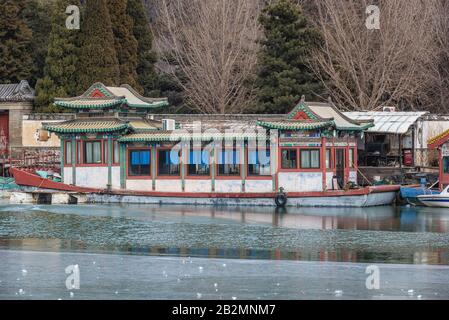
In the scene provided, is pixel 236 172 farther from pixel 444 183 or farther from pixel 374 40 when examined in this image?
pixel 374 40

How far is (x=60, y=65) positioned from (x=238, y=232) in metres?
28.6

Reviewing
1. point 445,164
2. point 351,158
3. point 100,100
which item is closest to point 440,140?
point 445,164

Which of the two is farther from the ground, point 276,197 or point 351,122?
point 351,122

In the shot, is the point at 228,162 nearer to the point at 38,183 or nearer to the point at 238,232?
the point at 38,183

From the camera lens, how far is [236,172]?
48.2 metres

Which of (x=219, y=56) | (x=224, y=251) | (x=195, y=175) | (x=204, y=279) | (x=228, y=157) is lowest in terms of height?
(x=204, y=279)

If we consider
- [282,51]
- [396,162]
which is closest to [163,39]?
[282,51]

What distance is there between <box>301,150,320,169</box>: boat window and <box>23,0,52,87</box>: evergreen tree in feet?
87.4

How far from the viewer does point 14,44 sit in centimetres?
6644

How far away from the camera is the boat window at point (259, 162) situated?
156ft

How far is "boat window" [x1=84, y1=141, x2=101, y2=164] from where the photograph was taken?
4956cm

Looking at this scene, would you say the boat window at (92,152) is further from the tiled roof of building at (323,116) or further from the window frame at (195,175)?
the tiled roof of building at (323,116)
